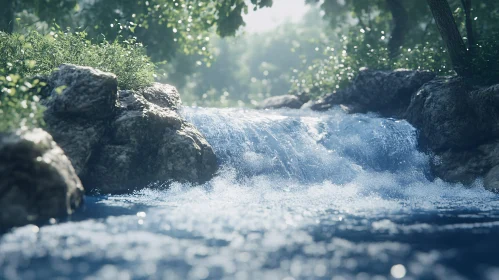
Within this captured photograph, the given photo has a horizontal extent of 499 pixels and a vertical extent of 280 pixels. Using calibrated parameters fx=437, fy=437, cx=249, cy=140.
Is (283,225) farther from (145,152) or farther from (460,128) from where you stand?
(460,128)

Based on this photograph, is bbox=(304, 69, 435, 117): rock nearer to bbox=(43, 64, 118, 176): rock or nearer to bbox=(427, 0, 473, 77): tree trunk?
bbox=(427, 0, 473, 77): tree trunk

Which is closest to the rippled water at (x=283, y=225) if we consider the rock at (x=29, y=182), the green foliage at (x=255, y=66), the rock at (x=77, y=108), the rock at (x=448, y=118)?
the rock at (x=29, y=182)

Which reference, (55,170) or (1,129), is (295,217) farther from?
(1,129)

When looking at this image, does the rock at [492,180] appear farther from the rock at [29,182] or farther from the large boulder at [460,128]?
the rock at [29,182]

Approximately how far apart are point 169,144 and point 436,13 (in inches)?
376

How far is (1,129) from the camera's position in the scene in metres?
7.05

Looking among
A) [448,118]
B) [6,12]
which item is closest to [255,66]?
[6,12]

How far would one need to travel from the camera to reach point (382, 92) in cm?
1653

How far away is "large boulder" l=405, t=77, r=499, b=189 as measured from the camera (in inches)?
486

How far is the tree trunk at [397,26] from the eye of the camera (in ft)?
70.7

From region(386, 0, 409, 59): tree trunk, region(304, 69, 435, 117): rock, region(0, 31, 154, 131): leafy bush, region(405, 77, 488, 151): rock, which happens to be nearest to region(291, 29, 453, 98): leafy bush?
region(386, 0, 409, 59): tree trunk

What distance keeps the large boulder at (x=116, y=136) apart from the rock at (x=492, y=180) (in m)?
7.29

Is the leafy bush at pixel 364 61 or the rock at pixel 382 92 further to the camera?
the leafy bush at pixel 364 61

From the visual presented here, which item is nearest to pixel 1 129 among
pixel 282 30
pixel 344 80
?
pixel 344 80
